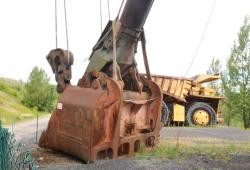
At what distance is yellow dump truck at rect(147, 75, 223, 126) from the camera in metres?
17.6

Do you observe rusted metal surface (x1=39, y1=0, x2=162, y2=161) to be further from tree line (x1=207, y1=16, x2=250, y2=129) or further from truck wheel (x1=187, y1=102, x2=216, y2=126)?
tree line (x1=207, y1=16, x2=250, y2=129)

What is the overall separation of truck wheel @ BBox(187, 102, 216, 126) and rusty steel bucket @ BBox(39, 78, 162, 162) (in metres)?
10.2

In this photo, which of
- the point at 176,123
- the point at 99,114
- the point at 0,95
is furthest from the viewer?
the point at 0,95

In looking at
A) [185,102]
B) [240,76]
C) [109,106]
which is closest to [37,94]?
[240,76]

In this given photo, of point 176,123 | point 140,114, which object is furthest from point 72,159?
point 176,123

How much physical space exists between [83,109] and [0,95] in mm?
46865

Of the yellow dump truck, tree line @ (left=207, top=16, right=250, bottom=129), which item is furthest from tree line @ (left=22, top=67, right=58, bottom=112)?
the yellow dump truck

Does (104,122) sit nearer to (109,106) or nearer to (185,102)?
(109,106)

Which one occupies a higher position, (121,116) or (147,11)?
(147,11)

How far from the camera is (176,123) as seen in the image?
1797 cm

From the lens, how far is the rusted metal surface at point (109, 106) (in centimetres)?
656

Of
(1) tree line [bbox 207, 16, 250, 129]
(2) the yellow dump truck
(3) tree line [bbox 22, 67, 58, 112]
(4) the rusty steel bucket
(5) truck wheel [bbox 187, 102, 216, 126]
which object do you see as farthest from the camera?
(3) tree line [bbox 22, 67, 58, 112]

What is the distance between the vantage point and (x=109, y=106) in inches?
260

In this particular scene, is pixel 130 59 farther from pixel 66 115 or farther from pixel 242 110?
pixel 242 110
